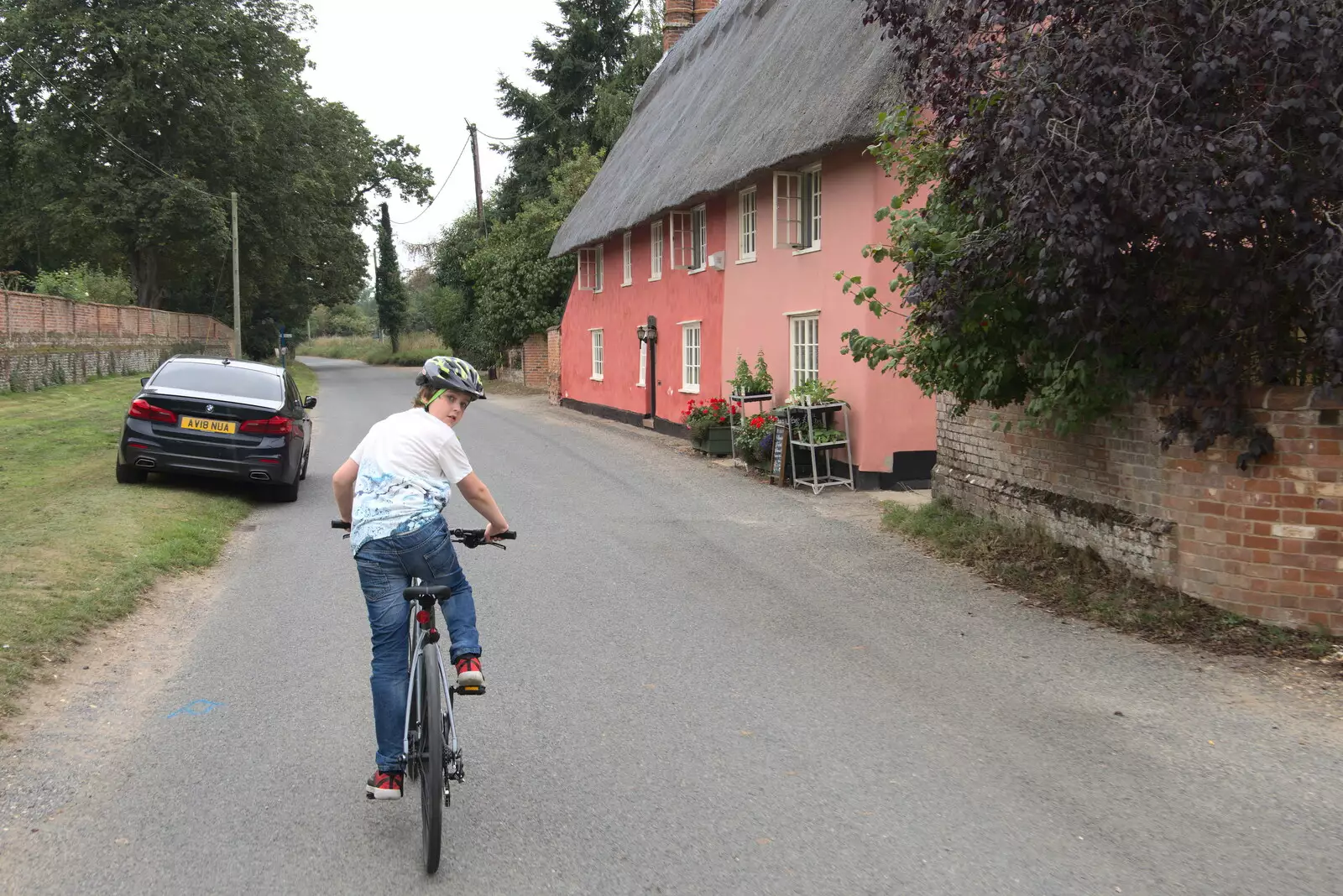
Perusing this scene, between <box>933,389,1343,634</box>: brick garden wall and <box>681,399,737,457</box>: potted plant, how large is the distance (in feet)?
30.8

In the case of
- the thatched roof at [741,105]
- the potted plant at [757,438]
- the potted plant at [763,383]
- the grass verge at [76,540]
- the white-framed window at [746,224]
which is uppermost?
the thatched roof at [741,105]

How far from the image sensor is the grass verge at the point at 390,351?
6775cm

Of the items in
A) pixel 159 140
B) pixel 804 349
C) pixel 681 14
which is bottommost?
pixel 804 349

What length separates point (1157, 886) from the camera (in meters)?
3.53

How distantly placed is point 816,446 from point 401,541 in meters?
10.6

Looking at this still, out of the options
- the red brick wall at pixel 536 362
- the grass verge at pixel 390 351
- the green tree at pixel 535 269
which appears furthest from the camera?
the grass verge at pixel 390 351

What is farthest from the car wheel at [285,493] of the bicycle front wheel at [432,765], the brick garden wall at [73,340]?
the brick garden wall at [73,340]

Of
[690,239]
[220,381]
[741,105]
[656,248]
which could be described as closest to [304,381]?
[656,248]

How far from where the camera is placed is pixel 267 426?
11711 mm

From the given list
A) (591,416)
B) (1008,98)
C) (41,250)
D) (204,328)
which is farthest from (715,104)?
(41,250)

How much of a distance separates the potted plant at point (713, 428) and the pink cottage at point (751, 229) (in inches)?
43.7

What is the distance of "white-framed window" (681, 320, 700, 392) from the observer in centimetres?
2155

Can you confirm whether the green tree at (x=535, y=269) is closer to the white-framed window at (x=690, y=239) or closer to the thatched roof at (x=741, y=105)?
the thatched roof at (x=741, y=105)

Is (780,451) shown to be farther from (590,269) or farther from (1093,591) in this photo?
(590,269)
